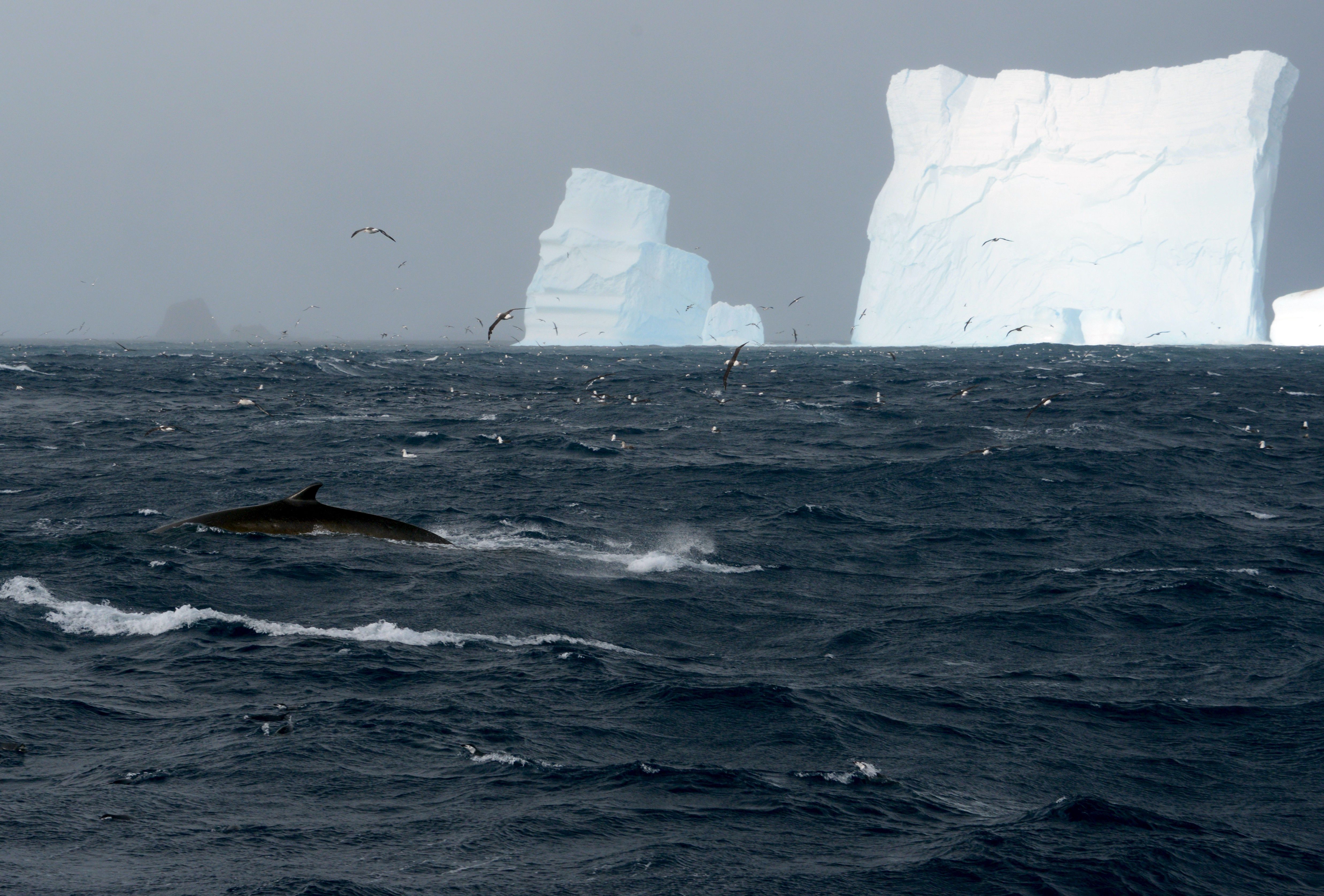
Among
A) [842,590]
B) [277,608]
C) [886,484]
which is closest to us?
[277,608]

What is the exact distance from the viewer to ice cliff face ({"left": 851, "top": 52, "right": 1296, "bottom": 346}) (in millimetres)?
98438

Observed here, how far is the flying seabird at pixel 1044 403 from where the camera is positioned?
36.0 m

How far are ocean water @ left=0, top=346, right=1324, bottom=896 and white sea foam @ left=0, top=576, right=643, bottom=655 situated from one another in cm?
6

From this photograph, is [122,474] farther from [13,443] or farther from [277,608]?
[277,608]

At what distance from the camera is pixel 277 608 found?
1132cm

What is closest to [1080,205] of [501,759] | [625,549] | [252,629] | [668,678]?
[625,549]

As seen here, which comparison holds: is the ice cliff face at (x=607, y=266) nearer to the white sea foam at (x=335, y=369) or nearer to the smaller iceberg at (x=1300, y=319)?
the white sea foam at (x=335, y=369)

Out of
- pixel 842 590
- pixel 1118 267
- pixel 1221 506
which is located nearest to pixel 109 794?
pixel 842 590

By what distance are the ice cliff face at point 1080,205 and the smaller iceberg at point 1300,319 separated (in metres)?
2.37

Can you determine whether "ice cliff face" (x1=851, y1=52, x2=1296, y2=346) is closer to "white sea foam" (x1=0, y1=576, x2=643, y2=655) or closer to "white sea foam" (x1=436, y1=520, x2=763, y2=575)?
"white sea foam" (x1=436, y1=520, x2=763, y2=575)

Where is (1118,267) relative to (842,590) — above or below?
above

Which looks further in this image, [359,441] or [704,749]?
[359,441]

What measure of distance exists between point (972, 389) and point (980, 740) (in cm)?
4175

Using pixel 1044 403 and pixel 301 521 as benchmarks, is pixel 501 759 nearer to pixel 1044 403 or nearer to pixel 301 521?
pixel 301 521
